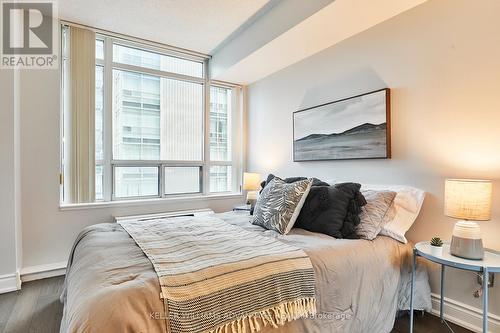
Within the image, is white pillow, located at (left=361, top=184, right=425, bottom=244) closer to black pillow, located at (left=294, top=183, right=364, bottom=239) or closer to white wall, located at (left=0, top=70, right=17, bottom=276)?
black pillow, located at (left=294, top=183, right=364, bottom=239)

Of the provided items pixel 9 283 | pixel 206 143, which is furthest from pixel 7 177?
pixel 206 143

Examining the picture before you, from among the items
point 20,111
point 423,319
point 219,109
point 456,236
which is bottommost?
point 423,319

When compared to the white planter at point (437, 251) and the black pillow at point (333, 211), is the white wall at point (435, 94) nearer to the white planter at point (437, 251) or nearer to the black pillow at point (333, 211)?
the white planter at point (437, 251)

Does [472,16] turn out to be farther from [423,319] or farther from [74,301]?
[74,301]

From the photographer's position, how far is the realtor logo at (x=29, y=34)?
8.59 feet

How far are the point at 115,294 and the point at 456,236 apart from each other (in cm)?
194

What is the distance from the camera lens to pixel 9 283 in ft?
8.21

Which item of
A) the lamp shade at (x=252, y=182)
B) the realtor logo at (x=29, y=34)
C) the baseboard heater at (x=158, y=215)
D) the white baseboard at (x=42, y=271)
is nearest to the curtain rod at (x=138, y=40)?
the realtor logo at (x=29, y=34)

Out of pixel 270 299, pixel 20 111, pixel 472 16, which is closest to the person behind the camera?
pixel 270 299

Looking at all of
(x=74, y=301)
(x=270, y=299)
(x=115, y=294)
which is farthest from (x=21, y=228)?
(x=270, y=299)

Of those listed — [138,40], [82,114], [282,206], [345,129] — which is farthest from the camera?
[138,40]

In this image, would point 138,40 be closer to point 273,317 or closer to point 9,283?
point 9,283

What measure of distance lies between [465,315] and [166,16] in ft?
12.4

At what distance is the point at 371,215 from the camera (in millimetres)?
2045
